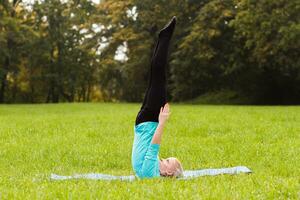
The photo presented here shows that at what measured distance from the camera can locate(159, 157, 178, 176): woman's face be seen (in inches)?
300

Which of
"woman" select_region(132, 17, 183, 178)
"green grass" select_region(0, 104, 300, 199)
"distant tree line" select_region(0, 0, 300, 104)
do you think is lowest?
"green grass" select_region(0, 104, 300, 199)

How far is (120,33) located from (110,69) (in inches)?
311

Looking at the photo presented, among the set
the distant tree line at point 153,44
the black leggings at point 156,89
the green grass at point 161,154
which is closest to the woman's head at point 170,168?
the green grass at point 161,154

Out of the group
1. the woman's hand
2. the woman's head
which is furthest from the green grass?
the woman's hand

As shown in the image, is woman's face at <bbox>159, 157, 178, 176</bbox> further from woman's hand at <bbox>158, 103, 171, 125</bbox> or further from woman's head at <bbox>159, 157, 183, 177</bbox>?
woman's hand at <bbox>158, 103, 171, 125</bbox>

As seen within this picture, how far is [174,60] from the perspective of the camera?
126ft

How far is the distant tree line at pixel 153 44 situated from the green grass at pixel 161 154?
1389 cm

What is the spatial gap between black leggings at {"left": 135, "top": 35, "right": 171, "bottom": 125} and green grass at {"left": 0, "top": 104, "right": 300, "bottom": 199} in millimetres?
1380

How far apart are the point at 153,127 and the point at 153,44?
116 feet

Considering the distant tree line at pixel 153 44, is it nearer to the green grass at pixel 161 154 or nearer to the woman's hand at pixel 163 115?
the green grass at pixel 161 154

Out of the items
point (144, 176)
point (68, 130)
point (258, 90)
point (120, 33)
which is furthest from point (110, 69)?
point (144, 176)

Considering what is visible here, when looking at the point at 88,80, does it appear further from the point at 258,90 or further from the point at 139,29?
the point at 258,90

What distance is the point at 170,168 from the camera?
7.62 metres

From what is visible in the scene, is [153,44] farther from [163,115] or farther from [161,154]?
[163,115]
